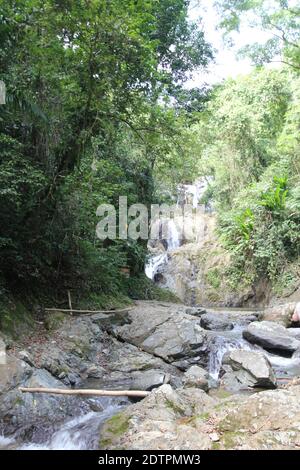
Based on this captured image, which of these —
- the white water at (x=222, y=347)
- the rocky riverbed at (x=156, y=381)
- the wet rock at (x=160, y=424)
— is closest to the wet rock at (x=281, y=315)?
the rocky riverbed at (x=156, y=381)

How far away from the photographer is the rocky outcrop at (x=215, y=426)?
127 inches

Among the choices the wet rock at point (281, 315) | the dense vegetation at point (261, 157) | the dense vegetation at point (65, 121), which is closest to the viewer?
the dense vegetation at point (65, 121)

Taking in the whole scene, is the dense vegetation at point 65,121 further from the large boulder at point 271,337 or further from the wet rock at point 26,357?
the large boulder at point 271,337

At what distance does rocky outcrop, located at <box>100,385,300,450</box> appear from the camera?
3238 mm

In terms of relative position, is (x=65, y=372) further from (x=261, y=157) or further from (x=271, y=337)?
(x=261, y=157)

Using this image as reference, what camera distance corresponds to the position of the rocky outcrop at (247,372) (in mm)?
5816

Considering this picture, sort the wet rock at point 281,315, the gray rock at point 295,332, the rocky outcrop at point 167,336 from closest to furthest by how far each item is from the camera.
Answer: the rocky outcrop at point 167,336
the gray rock at point 295,332
the wet rock at point 281,315

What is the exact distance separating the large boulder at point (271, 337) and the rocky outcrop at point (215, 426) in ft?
12.2

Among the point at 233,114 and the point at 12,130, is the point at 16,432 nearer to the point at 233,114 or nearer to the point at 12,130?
the point at 12,130

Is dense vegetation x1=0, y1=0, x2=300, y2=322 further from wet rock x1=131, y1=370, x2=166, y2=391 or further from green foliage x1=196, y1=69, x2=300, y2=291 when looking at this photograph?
wet rock x1=131, y1=370, x2=166, y2=391
